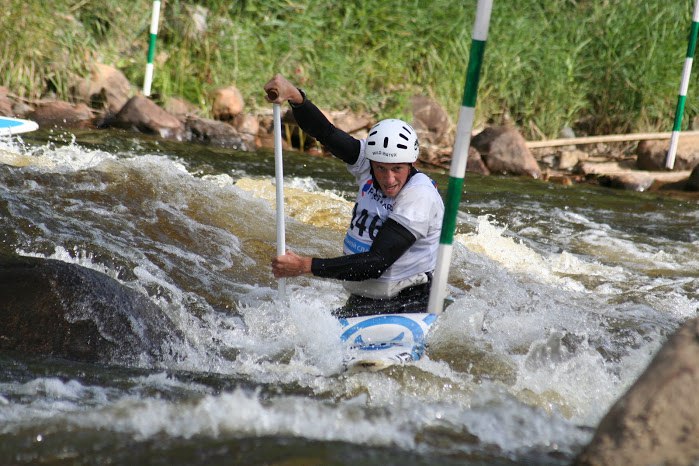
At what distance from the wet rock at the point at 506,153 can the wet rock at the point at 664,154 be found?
1.65 meters

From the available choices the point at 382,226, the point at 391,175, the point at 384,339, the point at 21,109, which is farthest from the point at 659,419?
the point at 21,109

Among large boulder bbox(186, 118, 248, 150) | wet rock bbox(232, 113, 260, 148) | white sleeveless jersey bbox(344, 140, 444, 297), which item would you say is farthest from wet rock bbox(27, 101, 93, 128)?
white sleeveless jersey bbox(344, 140, 444, 297)

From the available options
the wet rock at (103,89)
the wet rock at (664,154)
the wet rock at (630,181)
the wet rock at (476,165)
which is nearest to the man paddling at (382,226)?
the wet rock at (103,89)

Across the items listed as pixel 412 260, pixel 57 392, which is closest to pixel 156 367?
pixel 57 392

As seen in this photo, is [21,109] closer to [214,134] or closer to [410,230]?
[214,134]

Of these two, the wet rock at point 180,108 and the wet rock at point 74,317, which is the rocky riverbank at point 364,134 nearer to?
the wet rock at point 180,108

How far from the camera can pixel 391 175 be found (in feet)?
14.4

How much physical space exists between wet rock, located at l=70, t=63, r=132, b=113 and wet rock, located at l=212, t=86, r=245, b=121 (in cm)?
113

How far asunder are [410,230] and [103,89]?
774cm

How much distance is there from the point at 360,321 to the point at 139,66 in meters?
8.29

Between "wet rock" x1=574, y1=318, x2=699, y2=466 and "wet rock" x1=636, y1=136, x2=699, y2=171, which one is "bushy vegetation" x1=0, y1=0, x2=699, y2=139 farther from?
"wet rock" x1=574, y1=318, x2=699, y2=466

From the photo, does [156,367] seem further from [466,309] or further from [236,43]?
[236,43]

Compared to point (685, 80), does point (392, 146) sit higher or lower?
lower

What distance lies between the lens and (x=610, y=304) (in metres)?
6.27
